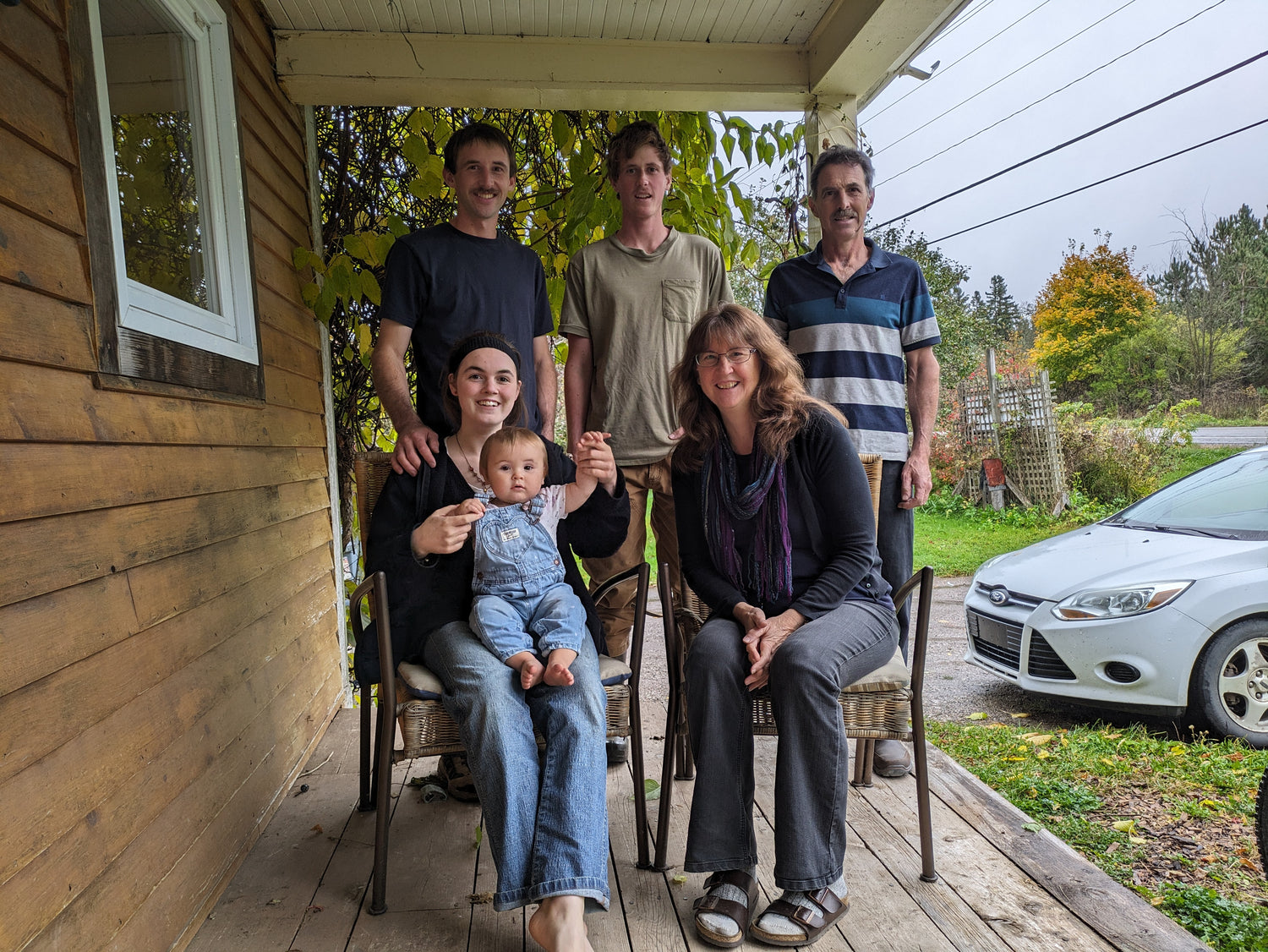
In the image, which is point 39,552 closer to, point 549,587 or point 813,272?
point 549,587

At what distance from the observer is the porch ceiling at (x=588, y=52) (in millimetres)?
2674

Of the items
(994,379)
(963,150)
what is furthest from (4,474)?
(963,150)

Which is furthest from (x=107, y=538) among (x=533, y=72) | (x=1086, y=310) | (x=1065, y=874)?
(x=1086, y=310)

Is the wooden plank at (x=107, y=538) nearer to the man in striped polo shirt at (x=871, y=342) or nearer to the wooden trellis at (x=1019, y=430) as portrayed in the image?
the man in striped polo shirt at (x=871, y=342)

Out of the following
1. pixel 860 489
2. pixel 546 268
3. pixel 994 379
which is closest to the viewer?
pixel 860 489

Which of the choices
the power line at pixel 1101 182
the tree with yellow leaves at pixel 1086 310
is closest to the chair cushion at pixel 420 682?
the power line at pixel 1101 182

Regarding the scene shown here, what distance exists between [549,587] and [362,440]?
1.95 metres

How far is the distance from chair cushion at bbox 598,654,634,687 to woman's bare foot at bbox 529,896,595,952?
441 mm

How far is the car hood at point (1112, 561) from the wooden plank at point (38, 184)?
350 centimetres

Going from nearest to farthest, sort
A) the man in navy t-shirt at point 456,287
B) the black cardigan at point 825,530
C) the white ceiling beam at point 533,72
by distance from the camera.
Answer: the black cardigan at point 825,530 < the man in navy t-shirt at point 456,287 < the white ceiling beam at point 533,72

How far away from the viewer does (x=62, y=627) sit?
Answer: 128 cm

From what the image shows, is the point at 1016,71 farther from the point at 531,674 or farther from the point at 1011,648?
the point at 531,674

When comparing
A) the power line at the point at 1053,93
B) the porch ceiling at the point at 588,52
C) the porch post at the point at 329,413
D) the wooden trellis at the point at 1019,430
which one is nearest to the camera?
the porch ceiling at the point at 588,52

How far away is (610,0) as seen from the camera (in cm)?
264
